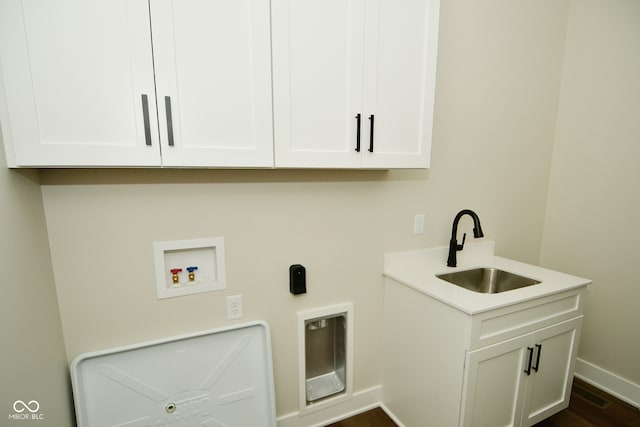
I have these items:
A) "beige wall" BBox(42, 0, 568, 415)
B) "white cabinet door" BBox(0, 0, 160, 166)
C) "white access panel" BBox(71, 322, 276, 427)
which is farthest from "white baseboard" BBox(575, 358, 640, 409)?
"white cabinet door" BBox(0, 0, 160, 166)

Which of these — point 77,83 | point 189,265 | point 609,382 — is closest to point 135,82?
point 77,83

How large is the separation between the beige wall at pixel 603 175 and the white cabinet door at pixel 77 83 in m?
2.66

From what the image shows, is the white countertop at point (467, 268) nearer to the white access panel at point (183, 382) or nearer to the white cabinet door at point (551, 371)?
the white cabinet door at point (551, 371)

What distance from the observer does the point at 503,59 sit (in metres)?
1.93

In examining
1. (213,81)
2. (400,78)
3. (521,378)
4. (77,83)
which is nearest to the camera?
(77,83)

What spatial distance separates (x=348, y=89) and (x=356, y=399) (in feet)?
5.88

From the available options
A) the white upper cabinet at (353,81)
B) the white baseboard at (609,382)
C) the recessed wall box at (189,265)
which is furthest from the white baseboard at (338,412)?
the white baseboard at (609,382)

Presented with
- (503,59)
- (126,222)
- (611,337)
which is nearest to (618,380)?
(611,337)

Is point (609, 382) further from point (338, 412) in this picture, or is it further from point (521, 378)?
point (338, 412)

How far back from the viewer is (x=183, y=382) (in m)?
1.37

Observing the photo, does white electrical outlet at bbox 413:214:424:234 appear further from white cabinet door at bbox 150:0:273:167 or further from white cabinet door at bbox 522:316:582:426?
white cabinet door at bbox 150:0:273:167

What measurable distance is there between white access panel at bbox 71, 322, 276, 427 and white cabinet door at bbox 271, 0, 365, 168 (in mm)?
915

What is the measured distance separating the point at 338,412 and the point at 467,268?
1.20m

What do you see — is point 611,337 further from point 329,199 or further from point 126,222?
point 126,222
